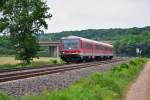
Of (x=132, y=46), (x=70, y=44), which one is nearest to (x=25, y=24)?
(x=70, y=44)

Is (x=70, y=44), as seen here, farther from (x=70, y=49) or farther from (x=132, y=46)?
(x=132, y=46)

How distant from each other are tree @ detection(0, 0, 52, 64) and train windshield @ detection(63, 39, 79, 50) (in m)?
3.07

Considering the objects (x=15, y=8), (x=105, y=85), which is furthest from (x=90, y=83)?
(x=15, y=8)

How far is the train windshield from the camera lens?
52062 mm

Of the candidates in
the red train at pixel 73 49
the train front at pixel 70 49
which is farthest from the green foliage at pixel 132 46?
the train front at pixel 70 49

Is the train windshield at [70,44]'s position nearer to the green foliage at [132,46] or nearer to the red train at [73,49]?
the red train at [73,49]

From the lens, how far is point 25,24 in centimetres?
5144

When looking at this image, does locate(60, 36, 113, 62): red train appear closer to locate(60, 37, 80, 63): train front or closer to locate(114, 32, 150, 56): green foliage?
locate(60, 37, 80, 63): train front

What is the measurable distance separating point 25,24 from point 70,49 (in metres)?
5.48

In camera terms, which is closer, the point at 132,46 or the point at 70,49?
the point at 70,49

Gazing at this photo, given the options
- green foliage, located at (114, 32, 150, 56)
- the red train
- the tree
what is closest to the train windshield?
the red train

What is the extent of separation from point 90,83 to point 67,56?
1299 inches

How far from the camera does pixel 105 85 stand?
1933cm

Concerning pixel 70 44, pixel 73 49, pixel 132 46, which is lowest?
pixel 73 49
